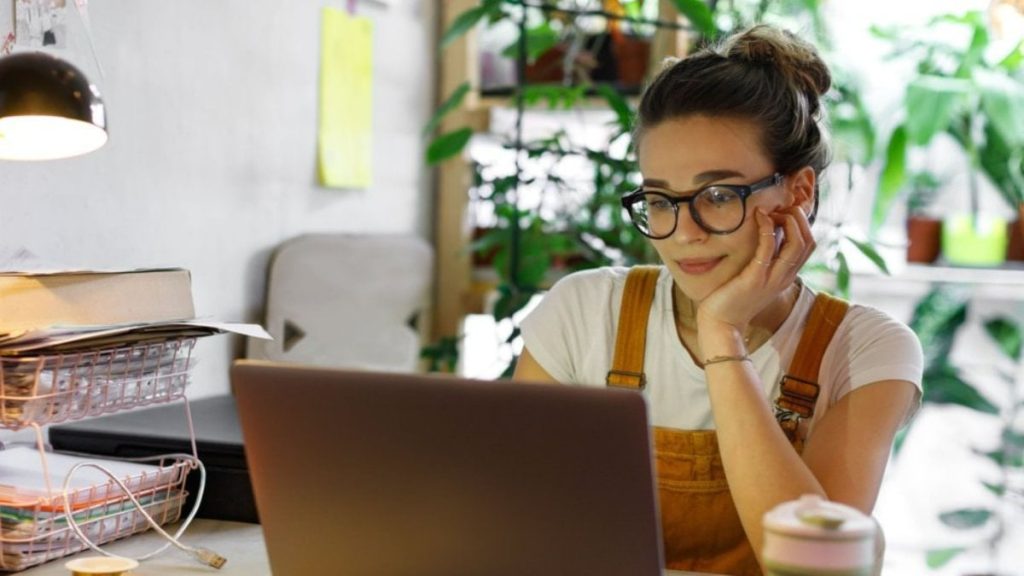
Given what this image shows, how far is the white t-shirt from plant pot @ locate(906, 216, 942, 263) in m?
Answer: 1.36

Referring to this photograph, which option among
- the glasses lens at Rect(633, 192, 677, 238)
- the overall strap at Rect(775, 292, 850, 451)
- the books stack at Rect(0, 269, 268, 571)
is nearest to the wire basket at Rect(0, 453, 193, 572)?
the books stack at Rect(0, 269, 268, 571)

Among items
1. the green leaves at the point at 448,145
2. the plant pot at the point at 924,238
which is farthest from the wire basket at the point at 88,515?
the plant pot at the point at 924,238

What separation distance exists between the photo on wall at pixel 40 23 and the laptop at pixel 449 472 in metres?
0.72

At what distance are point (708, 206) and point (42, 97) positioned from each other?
29.0 inches

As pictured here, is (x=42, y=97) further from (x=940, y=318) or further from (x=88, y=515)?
(x=940, y=318)

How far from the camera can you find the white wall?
5.23 feet

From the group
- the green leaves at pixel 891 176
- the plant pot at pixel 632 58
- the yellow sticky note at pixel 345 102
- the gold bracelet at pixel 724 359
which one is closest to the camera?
the gold bracelet at pixel 724 359

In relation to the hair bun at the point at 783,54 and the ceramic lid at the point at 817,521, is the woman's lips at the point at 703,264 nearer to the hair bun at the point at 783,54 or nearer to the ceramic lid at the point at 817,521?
the hair bun at the point at 783,54

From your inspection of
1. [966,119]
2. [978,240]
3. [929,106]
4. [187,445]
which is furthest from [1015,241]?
[187,445]

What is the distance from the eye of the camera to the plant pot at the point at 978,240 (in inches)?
107

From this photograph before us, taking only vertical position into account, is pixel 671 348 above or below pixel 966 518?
above

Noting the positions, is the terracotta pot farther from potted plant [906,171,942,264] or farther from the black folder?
the black folder

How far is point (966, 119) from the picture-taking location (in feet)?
8.84

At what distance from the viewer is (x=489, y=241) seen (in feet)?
7.77
